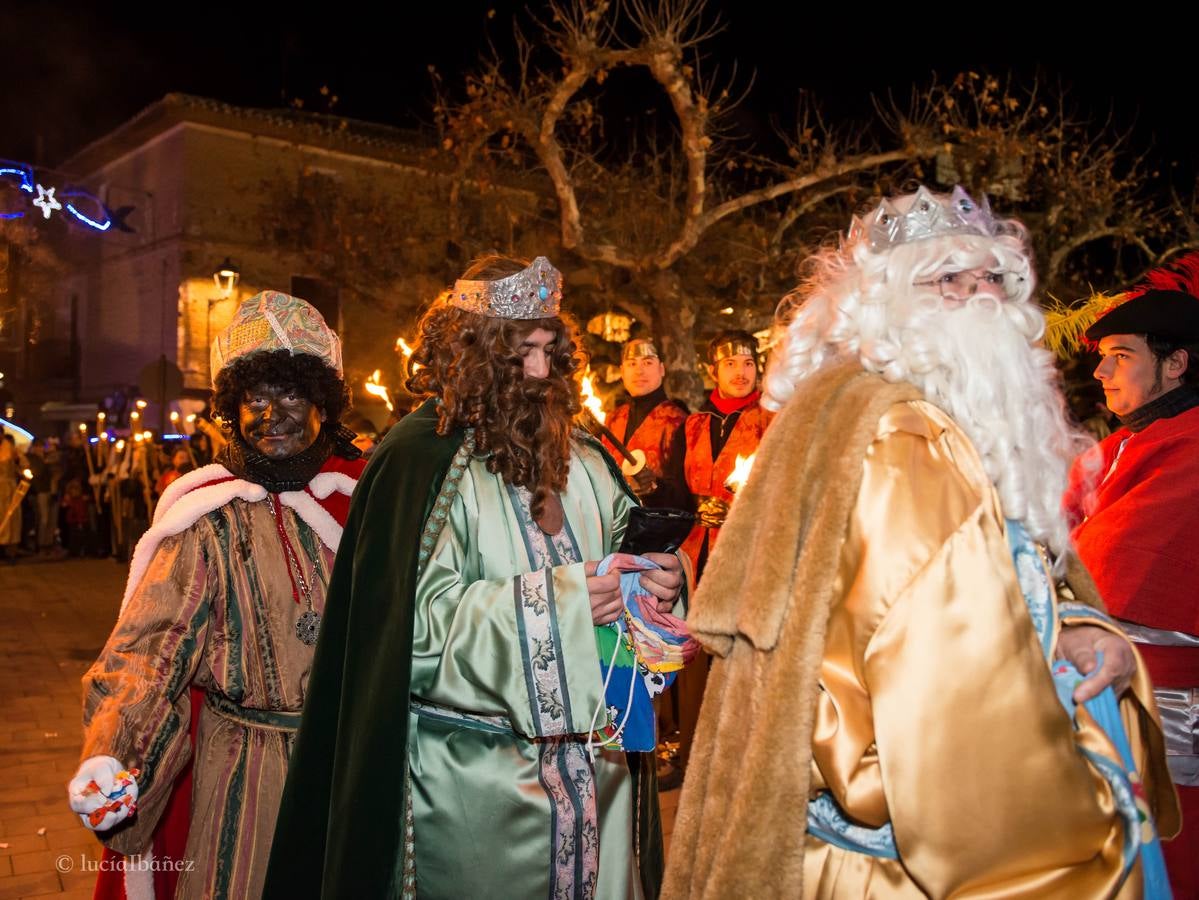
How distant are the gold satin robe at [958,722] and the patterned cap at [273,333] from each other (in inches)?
81.3

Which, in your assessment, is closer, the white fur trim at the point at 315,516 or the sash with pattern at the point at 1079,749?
the sash with pattern at the point at 1079,749

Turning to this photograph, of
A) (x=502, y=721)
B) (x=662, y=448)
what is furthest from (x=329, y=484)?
(x=662, y=448)

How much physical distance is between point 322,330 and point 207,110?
25.0 metres

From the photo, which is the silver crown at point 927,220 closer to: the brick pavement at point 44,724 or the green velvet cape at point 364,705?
the green velvet cape at point 364,705

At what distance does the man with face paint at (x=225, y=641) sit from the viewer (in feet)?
8.62

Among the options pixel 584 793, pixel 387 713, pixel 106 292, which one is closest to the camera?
pixel 387 713

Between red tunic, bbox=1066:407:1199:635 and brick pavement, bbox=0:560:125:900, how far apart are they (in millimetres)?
4457

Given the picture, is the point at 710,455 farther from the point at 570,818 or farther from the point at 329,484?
the point at 570,818

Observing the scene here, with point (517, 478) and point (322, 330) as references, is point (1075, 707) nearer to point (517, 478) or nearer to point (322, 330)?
point (517, 478)

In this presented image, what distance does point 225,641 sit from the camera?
9.27 ft

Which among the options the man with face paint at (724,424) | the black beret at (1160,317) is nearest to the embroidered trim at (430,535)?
the black beret at (1160,317)

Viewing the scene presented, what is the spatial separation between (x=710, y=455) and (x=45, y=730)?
199 inches

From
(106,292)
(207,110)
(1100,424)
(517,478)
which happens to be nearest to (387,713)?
(517,478)

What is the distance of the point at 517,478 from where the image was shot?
2.70 m
